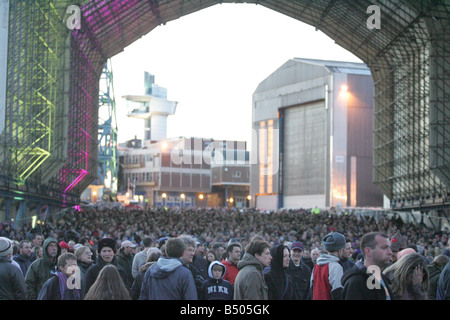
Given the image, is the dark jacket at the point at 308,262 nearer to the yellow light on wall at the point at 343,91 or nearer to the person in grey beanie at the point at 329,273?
the person in grey beanie at the point at 329,273

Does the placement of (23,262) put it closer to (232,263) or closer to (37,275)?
(37,275)

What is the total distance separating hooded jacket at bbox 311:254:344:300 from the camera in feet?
23.4

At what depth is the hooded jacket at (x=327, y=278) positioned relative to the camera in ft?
23.4

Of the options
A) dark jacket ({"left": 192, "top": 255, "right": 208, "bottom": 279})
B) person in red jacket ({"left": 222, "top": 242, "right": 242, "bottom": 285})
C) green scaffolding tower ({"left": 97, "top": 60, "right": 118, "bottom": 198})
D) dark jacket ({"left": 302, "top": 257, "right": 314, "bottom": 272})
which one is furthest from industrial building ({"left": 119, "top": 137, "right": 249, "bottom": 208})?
person in red jacket ({"left": 222, "top": 242, "right": 242, "bottom": 285})

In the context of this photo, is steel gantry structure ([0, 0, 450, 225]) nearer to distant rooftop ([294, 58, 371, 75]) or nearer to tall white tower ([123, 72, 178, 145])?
distant rooftop ([294, 58, 371, 75])

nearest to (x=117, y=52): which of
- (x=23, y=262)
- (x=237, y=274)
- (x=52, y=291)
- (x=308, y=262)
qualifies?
(x=308, y=262)

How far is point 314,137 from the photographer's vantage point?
69.0 meters

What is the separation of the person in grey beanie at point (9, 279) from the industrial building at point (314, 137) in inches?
2290

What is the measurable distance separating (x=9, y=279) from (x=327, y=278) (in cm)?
342

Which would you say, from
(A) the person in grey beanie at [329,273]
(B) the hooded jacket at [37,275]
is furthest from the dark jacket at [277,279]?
(B) the hooded jacket at [37,275]

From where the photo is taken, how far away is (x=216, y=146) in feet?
316

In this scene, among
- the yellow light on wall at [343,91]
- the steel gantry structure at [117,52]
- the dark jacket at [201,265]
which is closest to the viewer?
the dark jacket at [201,265]

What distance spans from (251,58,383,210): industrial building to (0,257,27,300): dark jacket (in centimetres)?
5818

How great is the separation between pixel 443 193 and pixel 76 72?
2290 cm
